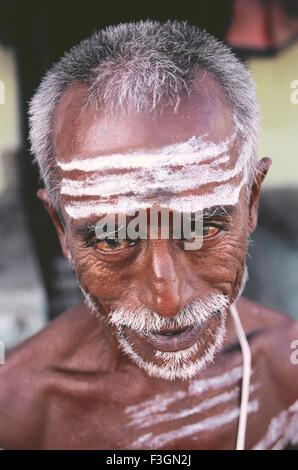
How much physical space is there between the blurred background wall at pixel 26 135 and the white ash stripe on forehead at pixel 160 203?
1.10 m

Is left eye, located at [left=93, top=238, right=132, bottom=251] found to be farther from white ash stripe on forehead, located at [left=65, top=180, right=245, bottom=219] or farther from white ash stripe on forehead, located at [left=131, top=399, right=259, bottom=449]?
white ash stripe on forehead, located at [left=131, top=399, right=259, bottom=449]

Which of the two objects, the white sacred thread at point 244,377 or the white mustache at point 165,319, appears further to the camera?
the white sacred thread at point 244,377

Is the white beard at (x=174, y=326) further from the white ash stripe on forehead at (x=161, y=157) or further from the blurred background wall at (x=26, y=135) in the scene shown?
the blurred background wall at (x=26, y=135)

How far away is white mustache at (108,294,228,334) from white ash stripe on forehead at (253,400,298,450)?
0.61m

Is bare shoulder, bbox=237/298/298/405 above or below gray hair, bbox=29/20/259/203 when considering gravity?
below

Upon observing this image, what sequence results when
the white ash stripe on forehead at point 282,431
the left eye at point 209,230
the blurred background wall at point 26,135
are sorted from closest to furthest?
1. the left eye at point 209,230
2. the white ash stripe on forehead at point 282,431
3. the blurred background wall at point 26,135

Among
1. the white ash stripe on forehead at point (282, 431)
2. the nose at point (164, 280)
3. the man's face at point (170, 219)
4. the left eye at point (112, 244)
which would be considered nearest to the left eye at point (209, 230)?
the man's face at point (170, 219)

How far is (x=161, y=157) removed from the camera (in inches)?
50.5

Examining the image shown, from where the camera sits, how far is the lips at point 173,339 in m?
1.44

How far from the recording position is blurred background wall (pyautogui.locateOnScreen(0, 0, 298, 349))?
2.69 m

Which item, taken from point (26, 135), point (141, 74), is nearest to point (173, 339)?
point (141, 74)

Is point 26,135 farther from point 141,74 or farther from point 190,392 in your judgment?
point 190,392

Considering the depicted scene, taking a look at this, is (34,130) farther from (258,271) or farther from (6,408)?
(258,271)

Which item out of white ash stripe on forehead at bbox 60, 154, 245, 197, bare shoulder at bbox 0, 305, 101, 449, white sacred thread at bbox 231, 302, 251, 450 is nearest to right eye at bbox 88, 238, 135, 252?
white ash stripe on forehead at bbox 60, 154, 245, 197
